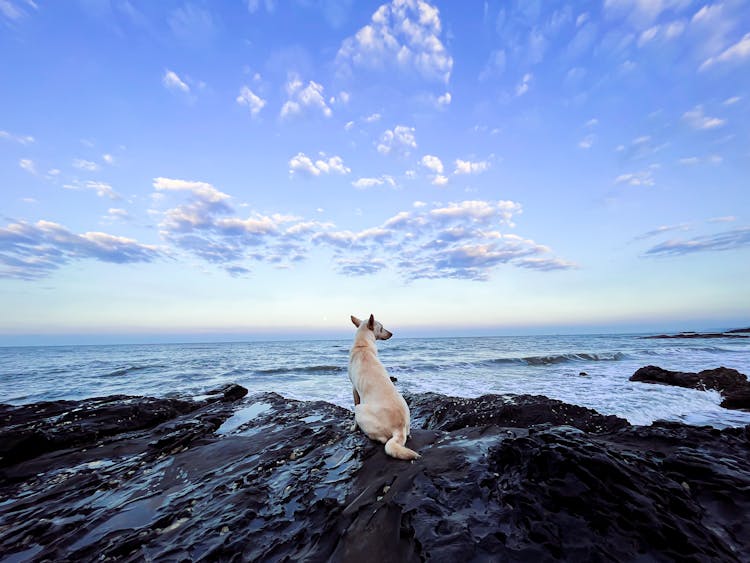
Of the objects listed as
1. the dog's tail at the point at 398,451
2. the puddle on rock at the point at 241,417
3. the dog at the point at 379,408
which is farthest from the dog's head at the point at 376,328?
the puddle on rock at the point at 241,417

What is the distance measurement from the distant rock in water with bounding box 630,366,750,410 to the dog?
1176 cm

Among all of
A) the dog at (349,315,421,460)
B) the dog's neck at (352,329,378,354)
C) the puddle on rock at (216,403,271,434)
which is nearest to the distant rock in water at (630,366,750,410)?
the dog's neck at (352,329,378,354)

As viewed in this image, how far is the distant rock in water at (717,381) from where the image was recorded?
969cm

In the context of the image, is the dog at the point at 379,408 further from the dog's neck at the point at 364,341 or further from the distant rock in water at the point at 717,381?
the distant rock in water at the point at 717,381

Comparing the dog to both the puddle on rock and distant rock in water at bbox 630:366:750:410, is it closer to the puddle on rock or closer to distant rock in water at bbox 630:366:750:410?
the puddle on rock

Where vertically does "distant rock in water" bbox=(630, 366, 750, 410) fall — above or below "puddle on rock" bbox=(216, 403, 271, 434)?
below

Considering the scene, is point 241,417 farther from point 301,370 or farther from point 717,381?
point 717,381

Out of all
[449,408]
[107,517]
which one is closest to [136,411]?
[107,517]

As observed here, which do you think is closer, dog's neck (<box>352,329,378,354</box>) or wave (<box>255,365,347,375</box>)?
dog's neck (<box>352,329,378,354</box>)

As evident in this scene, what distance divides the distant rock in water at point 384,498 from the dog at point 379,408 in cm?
17

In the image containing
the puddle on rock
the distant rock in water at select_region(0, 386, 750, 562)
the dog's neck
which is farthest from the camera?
the puddle on rock

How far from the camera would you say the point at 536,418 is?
265 inches

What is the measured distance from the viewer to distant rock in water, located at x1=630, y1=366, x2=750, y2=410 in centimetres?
969

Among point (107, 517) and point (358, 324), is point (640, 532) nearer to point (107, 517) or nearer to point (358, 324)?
point (107, 517)
